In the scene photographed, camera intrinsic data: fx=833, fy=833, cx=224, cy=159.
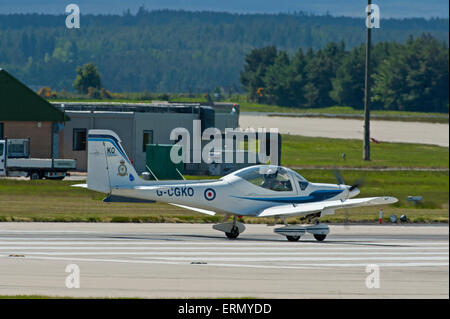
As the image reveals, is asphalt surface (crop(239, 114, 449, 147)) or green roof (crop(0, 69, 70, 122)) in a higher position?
green roof (crop(0, 69, 70, 122))

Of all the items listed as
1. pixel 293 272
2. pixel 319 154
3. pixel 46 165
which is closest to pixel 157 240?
pixel 293 272

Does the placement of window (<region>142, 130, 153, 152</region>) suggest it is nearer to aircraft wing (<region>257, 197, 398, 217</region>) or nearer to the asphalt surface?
aircraft wing (<region>257, 197, 398, 217</region>)

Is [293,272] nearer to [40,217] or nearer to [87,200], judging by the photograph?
[40,217]

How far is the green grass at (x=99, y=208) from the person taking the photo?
99.5 feet

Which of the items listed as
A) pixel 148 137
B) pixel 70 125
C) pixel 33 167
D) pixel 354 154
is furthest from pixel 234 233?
pixel 354 154

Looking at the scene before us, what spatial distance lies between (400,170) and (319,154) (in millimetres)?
18038

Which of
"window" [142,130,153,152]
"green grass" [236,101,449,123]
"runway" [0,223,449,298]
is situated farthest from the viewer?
"green grass" [236,101,449,123]

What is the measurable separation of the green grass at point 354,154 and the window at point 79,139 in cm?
1464

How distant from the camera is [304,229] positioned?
82.2ft

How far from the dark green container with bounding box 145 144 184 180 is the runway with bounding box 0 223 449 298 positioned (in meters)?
18.0

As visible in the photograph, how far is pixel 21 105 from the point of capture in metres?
52.0

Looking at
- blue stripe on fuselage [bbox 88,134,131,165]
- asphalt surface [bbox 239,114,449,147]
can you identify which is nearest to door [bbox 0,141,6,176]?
blue stripe on fuselage [bbox 88,134,131,165]

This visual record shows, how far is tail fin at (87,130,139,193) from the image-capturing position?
80.2 ft
